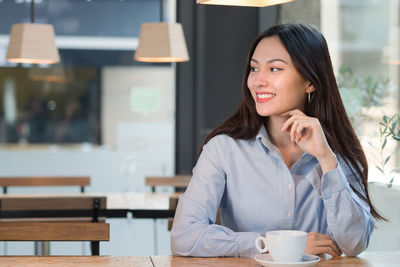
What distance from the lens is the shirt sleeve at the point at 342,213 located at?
209cm

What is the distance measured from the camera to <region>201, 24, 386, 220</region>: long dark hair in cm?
230

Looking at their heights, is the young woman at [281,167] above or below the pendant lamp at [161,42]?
below

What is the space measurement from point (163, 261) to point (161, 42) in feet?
10.4

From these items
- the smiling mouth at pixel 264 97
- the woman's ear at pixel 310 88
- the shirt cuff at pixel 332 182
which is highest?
the woman's ear at pixel 310 88

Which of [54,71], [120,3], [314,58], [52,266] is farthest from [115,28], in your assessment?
[52,266]

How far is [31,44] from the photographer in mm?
4914

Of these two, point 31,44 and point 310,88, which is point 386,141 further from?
point 31,44

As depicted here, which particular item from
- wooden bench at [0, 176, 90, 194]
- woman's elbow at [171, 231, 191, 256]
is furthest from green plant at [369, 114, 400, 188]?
wooden bench at [0, 176, 90, 194]

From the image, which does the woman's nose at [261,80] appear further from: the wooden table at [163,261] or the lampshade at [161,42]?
the lampshade at [161,42]

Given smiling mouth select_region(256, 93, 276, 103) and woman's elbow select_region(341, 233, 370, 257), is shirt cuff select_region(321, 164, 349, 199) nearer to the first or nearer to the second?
woman's elbow select_region(341, 233, 370, 257)

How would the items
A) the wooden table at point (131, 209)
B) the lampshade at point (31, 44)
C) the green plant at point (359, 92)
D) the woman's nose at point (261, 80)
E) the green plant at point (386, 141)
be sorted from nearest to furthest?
the woman's nose at point (261, 80), the green plant at point (386, 141), the wooden table at point (131, 209), the green plant at point (359, 92), the lampshade at point (31, 44)

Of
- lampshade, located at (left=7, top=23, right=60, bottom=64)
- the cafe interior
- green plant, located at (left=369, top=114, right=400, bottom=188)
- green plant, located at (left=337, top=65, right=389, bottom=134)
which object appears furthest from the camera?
the cafe interior

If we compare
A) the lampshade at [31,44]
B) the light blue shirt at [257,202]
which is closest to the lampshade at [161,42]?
the lampshade at [31,44]

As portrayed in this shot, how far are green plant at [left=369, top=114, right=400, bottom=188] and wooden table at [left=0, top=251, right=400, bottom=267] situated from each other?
65.4 inches
